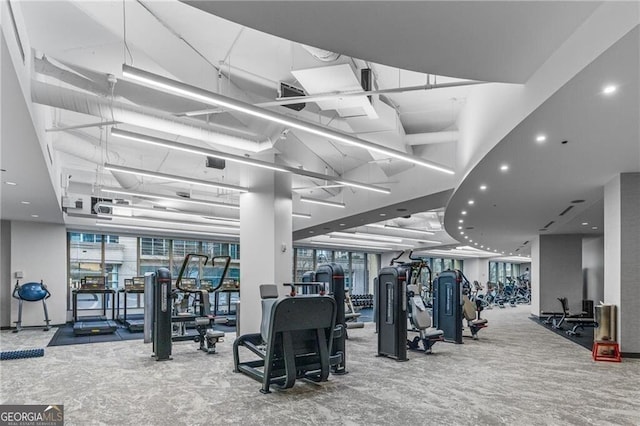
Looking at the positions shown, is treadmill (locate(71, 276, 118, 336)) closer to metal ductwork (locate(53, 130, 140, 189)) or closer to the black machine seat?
metal ductwork (locate(53, 130, 140, 189))

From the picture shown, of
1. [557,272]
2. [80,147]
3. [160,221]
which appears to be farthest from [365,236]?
[80,147]

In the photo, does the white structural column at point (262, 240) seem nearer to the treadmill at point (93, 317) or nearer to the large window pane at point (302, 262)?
the treadmill at point (93, 317)

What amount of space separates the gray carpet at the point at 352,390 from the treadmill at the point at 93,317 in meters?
2.44

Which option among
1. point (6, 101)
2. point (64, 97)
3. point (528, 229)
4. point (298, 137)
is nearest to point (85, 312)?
point (298, 137)

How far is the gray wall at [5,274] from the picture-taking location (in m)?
11.3

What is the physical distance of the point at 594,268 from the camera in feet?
55.3

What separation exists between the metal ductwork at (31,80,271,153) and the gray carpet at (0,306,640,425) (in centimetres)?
330

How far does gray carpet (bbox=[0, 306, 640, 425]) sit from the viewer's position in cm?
437

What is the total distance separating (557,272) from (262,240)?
10.9m

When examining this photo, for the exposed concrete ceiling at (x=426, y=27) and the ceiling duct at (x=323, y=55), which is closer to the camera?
the exposed concrete ceiling at (x=426, y=27)

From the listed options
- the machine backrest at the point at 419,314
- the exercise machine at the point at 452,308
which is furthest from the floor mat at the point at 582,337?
the machine backrest at the point at 419,314

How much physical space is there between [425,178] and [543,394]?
5.24m

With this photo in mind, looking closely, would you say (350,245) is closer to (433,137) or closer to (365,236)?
(365,236)

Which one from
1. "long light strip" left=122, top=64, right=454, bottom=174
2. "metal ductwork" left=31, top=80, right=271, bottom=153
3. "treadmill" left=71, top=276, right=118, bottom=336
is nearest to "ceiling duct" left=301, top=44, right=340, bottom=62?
"long light strip" left=122, top=64, right=454, bottom=174
